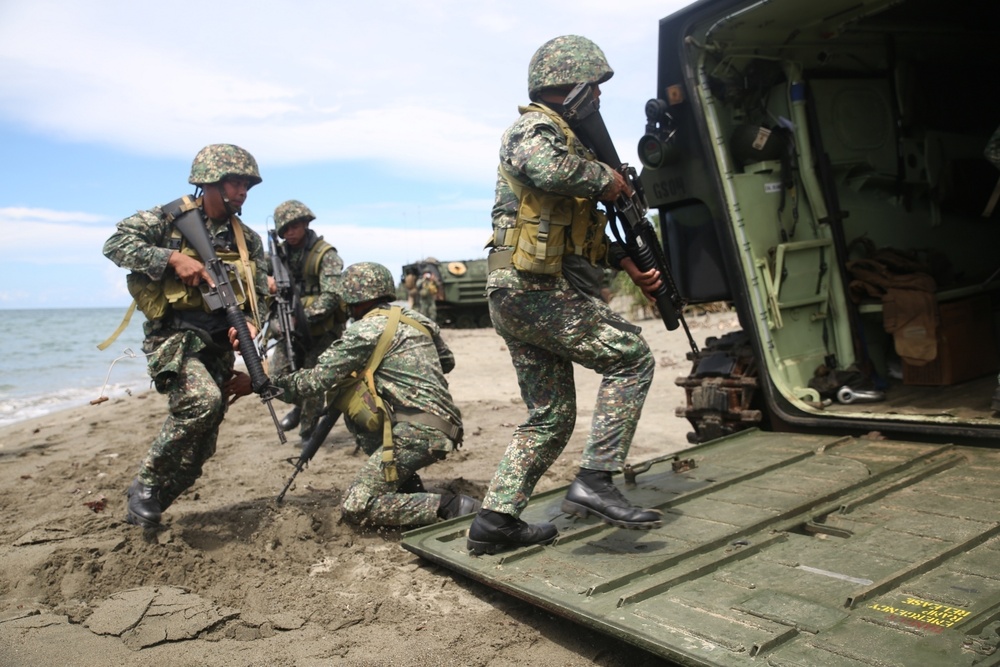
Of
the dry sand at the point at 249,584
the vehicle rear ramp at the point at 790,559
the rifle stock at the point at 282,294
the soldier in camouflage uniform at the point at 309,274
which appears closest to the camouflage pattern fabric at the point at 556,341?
the vehicle rear ramp at the point at 790,559

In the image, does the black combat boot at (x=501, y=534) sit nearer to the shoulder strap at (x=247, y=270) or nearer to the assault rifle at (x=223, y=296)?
the assault rifle at (x=223, y=296)

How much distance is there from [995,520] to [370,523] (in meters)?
2.99

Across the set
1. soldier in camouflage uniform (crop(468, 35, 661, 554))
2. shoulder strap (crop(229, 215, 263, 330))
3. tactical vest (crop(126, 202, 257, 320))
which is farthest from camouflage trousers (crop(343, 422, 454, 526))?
tactical vest (crop(126, 202, 257, 320))

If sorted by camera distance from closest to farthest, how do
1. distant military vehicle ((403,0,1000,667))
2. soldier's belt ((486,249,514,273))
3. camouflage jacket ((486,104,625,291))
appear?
1. distant military vehicle ((403,0,1000,667))
2. camouflage jacket ((486,104,625,291))
3. soldier's belt ((486,249,514,273))

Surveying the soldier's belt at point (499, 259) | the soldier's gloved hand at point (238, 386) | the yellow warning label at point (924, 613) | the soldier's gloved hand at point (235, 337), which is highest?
the soldier's belt at point (499, 259)

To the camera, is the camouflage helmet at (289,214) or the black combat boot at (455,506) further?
the camouflage helmet at (289,214)

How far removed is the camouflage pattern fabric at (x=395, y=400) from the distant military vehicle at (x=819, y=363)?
0.39 metres

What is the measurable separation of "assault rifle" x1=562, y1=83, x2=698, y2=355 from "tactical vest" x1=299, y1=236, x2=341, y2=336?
11.4ft

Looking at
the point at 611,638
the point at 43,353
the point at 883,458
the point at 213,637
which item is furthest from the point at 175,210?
the point at 43,353

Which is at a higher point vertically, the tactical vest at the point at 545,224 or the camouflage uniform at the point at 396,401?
the tactical vest at the point at 545,224

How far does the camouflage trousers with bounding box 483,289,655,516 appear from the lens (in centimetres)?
390

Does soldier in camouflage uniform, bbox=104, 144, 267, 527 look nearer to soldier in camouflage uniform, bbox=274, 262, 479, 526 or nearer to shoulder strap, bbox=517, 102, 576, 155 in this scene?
soldier in camouflage uniform, bbox=274, 262, 479, 526

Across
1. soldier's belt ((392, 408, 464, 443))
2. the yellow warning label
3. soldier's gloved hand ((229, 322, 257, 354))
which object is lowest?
the yellow warning label

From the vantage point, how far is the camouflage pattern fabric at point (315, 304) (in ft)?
23.2
